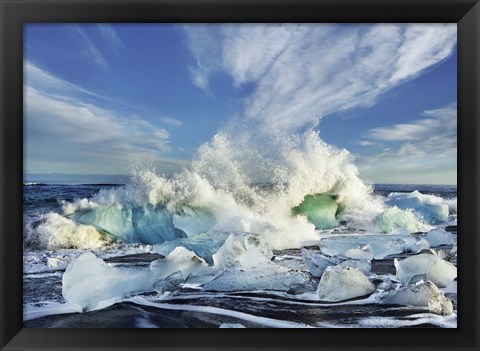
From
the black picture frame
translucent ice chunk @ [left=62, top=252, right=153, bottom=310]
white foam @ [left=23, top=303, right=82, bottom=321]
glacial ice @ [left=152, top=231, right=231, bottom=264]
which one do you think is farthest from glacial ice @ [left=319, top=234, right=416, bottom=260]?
white foam @ [left=23, top=303, right=82, bottom=321]

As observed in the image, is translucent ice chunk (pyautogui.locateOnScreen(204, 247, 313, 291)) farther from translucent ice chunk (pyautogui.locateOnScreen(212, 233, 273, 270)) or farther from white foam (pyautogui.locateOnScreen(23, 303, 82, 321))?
white foam (pyautogui.locateOnScreen(23, 303, 82, 321))

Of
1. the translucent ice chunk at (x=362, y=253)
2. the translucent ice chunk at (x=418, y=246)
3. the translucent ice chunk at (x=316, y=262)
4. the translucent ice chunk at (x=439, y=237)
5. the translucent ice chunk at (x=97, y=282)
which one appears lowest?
the translucent ice chunk at (x=97, y=282)

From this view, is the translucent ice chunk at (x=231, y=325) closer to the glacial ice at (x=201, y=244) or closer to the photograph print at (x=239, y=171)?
the photograph print at (x=239, y=171)

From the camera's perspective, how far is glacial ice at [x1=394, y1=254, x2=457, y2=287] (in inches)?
62.0

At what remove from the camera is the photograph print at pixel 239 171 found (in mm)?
1560

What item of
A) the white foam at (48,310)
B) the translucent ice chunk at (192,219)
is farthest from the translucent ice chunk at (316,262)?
the white foam at (48,310)

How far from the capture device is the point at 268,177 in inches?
64.1

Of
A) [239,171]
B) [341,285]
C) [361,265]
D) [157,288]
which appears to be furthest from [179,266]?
[361,265]

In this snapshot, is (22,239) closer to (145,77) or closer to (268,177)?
(145,77)

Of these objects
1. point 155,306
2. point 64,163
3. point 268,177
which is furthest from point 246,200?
point 64,163

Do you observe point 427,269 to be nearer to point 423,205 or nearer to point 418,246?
point 418,246

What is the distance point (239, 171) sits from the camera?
1.62 metres
